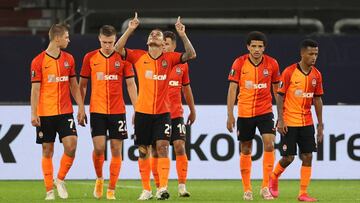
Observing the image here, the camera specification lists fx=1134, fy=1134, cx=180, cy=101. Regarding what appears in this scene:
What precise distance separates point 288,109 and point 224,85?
Result: 20.4 feet

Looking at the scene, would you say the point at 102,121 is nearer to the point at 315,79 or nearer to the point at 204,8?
the point at 315,79

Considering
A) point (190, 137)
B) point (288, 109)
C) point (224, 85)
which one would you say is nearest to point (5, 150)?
point (190, 137)

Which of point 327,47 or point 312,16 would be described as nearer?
point 327,47

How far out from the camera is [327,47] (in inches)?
808

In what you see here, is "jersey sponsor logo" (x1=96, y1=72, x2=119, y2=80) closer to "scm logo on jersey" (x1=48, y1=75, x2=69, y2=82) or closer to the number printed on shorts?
"scm logo on jersey" (x1=48, y1=75, x2=69, y2=82)

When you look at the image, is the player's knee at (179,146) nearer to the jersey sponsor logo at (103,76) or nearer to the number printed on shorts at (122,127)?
the number printed on shorts at (122,127)

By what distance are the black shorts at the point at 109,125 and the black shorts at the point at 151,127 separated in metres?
0.34

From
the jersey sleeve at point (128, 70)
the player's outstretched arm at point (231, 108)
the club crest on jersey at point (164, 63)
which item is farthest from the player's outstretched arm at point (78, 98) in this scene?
the player's outstretched arm at point (231, 108)

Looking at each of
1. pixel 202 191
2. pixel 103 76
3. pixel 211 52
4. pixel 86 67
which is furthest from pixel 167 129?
pixel 211 52

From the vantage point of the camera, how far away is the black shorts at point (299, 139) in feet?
46.7

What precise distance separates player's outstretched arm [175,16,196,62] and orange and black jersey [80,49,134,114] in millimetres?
941

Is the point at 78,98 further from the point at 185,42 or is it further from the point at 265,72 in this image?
the point at 265,72

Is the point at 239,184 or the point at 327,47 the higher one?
the point at 327,47

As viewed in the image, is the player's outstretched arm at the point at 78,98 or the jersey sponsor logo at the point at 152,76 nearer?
the jersey sponsor logo at the point at 152,76
